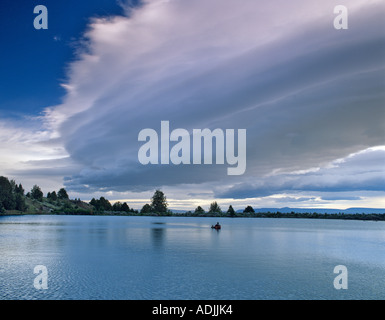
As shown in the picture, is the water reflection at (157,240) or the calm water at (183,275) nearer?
the calm water at (183,275)

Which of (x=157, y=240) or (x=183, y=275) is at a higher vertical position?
(x=183, y=275)

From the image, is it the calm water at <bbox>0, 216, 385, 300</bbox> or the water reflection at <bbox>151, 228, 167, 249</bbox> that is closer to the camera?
the calm water at <bbox>0, 216, 385, 300</bbox>

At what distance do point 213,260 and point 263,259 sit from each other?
1000 cm

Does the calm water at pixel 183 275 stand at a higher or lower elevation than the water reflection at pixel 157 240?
higher

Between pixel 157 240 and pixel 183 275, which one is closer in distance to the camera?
pixel 183 275

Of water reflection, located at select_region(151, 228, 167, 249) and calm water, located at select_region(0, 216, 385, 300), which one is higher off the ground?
calm water, located at select_region(0, 216, 385, 300)
